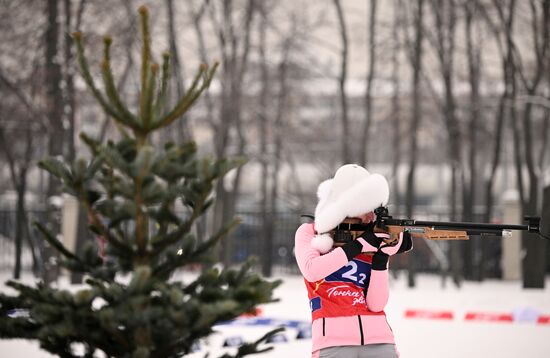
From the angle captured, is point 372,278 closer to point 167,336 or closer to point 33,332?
point 167,336

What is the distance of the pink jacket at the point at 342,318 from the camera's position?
4.50 metres

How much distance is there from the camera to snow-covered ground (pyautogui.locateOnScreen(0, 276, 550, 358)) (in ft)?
33.6

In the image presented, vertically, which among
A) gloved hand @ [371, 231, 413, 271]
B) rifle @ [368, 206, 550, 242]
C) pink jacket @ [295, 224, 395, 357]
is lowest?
pink jacket @ [295, 224, 395, 357]

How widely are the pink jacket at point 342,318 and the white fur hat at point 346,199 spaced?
123 millimetres

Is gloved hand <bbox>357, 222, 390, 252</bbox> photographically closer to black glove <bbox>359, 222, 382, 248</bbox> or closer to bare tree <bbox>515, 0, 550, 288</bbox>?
black glove <bbox>359, 222, 382, 248</bbox>

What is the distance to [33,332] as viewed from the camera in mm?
4203

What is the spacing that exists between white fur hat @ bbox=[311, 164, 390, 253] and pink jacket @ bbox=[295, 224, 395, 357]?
12 cm

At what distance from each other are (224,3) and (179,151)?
2205cm

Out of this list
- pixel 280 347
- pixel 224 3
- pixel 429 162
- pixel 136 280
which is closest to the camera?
A: pixel 136 280

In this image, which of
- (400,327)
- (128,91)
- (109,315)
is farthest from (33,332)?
(128,91)

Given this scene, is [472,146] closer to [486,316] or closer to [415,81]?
[415,81]

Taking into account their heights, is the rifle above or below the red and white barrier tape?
above

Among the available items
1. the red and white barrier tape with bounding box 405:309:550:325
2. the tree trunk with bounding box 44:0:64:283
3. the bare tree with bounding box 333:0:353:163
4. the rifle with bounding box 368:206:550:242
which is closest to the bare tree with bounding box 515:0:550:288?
the bare tree with bounding box 333:0:353:163

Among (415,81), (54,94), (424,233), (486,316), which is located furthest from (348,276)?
(415,81)
